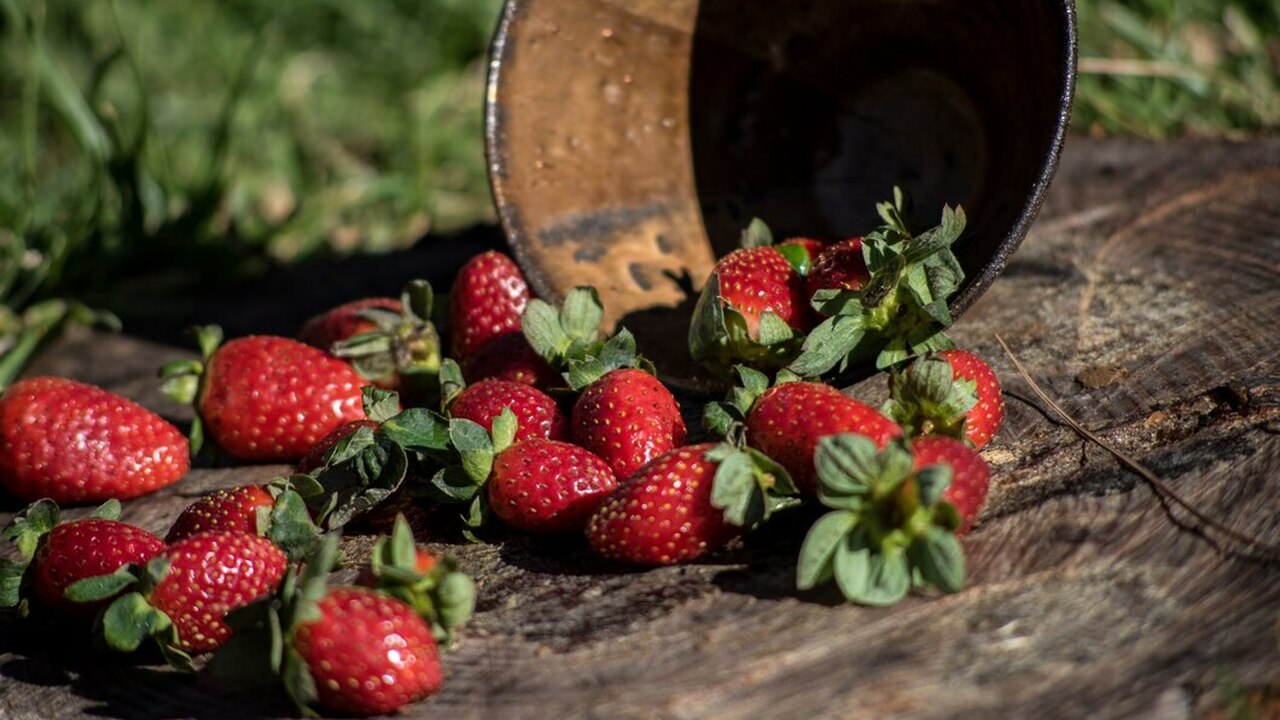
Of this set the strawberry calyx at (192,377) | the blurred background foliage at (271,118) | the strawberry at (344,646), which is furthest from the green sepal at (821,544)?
the blurred background foliage at (271,118)

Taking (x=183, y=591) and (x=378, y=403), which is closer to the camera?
(x=183, y=591)

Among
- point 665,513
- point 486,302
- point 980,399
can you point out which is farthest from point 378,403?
point 980,399

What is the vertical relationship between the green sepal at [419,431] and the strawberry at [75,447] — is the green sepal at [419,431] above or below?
above

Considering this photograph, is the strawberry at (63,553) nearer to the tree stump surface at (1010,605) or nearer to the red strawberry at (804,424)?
the tree stump surface at (1010,605)

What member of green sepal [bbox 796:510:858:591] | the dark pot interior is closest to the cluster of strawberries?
green sepal [bbox 796:510:858:591]

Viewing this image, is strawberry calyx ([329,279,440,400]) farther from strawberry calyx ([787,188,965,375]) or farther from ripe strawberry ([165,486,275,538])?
strawberry calyx ([787,188,965,375])

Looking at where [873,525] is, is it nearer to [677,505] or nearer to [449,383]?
[677,505]
